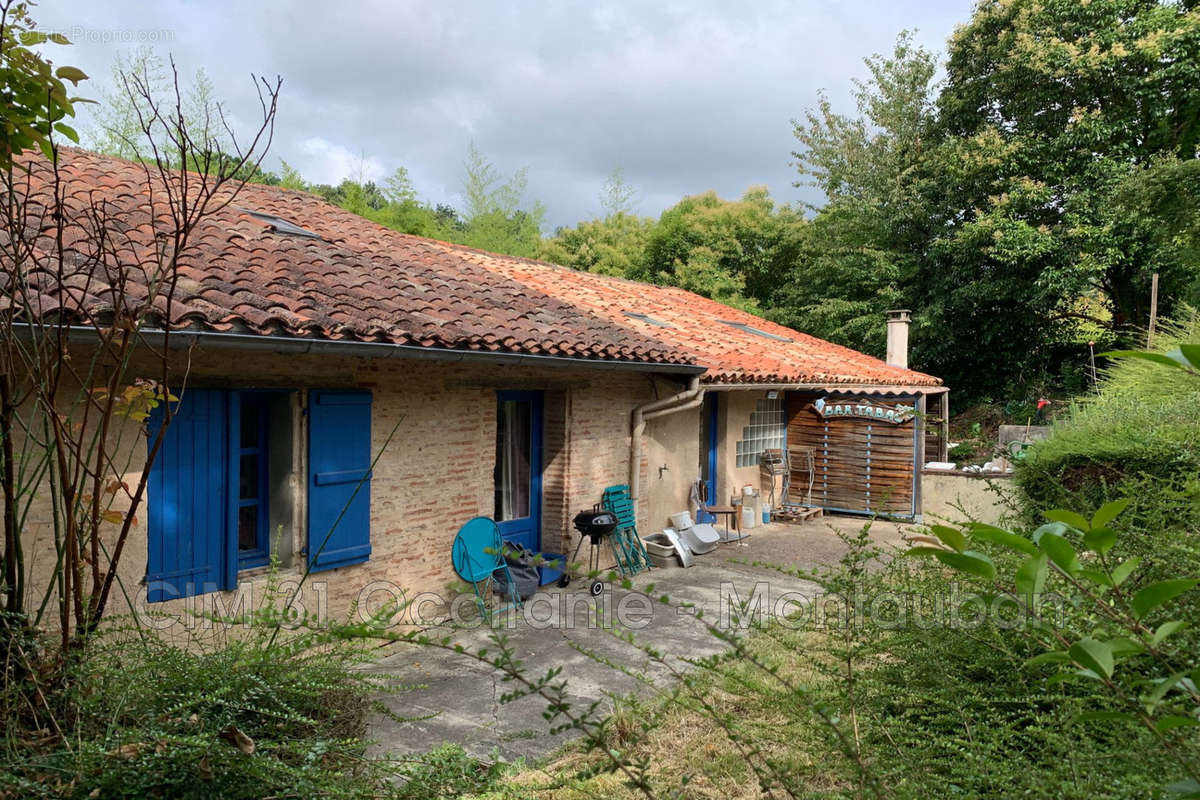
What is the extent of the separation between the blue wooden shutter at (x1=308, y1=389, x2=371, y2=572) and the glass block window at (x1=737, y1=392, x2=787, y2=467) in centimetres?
774

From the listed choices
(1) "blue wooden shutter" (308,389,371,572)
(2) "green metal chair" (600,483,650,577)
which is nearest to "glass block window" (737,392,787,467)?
(2) "green metal chair" (600,483,650,577)

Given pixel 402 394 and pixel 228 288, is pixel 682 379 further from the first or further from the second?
pixel 228 288

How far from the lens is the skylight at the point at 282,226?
7883 millimetres

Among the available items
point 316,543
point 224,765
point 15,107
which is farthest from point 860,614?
point 316,543

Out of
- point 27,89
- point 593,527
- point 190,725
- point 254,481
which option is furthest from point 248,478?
point 190,725

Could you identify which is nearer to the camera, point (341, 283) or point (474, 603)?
point (341, 283)

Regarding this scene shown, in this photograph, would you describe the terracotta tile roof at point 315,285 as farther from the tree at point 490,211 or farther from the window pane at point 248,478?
the tree at point 490,211

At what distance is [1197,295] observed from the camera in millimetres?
12898

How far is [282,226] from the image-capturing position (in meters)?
8.05

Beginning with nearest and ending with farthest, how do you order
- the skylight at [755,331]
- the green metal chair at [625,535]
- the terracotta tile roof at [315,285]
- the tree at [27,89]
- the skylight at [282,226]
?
1. the tree at [27,89]
2. the terracotta tile roof at [315,285]
3. the skylight at [282,226]
4. the green metal chair at [625,535]
5. the skylight at [755,331]

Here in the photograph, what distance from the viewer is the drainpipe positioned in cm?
939

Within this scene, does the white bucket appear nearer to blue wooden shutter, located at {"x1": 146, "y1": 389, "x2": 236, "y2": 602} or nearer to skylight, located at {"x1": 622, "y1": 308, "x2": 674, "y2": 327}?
skylight, located at {"x1": 622, "y1": 308, "x2": 674, "y2": 327}

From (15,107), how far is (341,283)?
4.18 m

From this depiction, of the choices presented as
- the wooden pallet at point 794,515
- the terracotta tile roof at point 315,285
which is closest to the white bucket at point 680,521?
the terracotta tile roof at point 315,285
